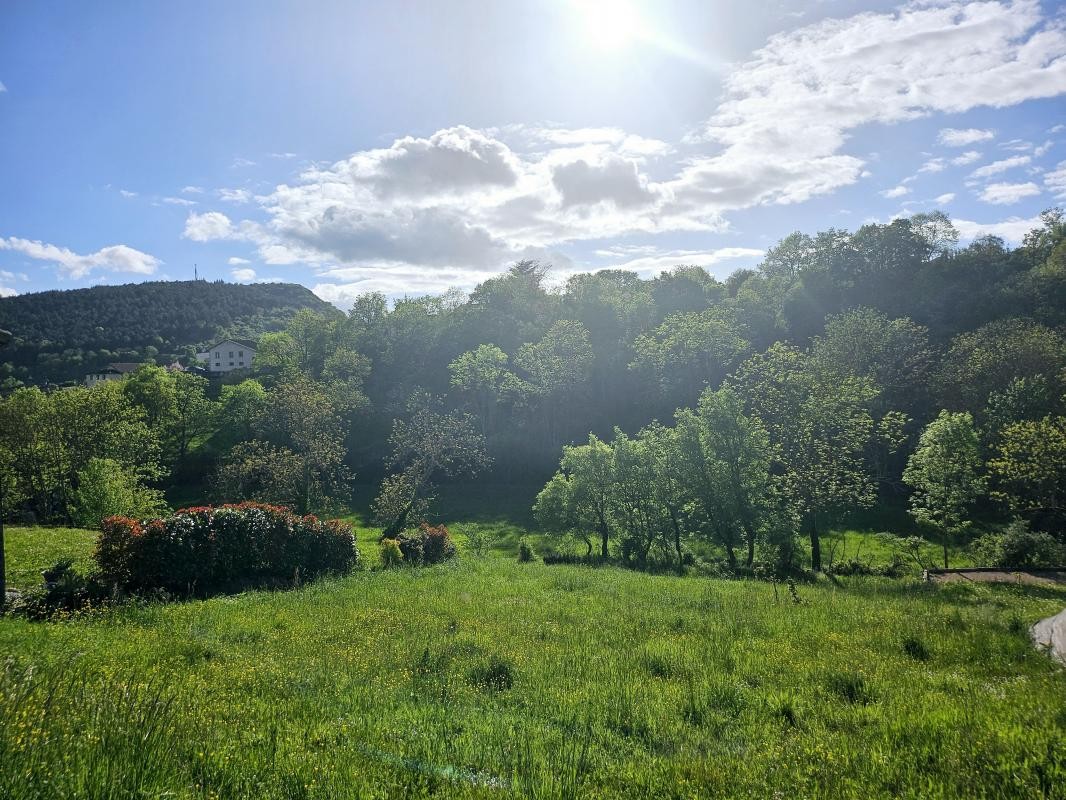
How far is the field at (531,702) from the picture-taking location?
496 cm

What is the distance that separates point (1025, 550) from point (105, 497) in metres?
50.6

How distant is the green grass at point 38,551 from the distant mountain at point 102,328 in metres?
115

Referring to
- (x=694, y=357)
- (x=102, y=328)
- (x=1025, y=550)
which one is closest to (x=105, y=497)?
(x=1025, y=550)

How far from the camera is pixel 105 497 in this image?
3450 centimetres

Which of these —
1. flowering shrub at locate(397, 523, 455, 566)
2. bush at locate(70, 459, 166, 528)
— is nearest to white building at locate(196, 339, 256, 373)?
bush at locate(70, 459, 166, 528)

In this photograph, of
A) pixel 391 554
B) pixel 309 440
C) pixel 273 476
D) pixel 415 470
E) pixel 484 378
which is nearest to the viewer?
pixel 391 554

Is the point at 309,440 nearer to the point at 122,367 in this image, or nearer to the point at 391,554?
the point at 391,554

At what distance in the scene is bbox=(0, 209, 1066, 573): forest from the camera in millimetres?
28750

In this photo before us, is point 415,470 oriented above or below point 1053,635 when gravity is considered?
below

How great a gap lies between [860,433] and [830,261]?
63809 millimetres

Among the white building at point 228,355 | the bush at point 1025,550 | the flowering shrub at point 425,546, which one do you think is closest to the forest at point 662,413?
the bush at point 1025,550

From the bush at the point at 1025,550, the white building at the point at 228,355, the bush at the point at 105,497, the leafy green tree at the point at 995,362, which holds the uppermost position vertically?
the white building at the point at 228,355

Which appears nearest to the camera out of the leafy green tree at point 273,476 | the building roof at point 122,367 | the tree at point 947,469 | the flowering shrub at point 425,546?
the flowering shrub at point 425,546

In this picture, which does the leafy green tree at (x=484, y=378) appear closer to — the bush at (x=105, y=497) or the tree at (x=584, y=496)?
the tree at (x=584, y=496)
